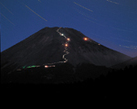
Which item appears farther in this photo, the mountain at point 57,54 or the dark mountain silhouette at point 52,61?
the mountain at point 57,54

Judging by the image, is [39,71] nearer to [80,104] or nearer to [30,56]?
[30,56]

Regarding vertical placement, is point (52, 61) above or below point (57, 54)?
below

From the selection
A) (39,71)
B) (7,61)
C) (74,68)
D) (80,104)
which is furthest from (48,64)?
(80,104)

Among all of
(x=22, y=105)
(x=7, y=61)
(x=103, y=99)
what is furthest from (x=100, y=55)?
(x=103, y=99)

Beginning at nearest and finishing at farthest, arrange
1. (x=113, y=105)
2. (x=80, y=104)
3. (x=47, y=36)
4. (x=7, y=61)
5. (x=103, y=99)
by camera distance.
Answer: (x=113, y=105) < (x=103, y=99) < (x=80, y=104) < (x=7, y=61) < (x=47, y=36)

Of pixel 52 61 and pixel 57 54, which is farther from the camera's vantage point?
pixel 57 54

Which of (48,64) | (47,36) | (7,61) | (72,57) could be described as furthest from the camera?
(47,36)

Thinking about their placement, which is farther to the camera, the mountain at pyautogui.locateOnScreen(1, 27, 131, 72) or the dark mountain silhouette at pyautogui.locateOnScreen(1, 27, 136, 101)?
the mountain at pyautogui.locateOnScreen(1, 27, 131, 72)

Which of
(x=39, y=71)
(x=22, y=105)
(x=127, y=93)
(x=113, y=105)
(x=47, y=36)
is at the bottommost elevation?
(x=22, y=105)

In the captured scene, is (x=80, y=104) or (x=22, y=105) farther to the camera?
(x=22, y=105)

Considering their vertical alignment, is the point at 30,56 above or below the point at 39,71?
above
